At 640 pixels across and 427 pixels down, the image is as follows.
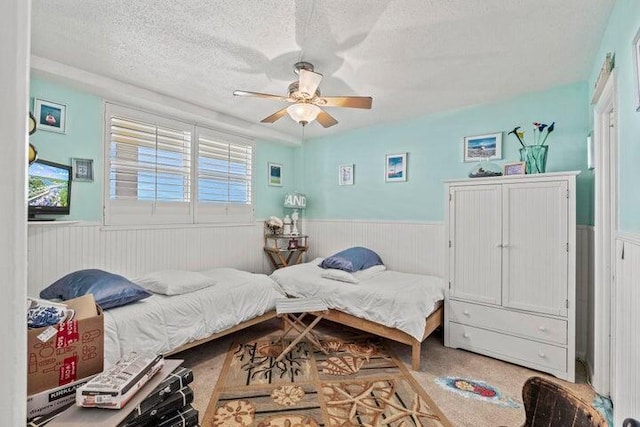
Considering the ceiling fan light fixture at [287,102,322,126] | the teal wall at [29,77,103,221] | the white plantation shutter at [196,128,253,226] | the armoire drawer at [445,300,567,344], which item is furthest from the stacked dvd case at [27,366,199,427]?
the white plantation shutter at [196,128,253,226]

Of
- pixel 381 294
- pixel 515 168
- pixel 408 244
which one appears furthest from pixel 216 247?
pixel 515 168

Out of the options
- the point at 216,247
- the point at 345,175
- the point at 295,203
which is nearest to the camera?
the point at 216,247

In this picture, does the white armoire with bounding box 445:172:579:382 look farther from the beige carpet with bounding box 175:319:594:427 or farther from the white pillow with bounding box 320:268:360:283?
the white pillow with bounding box 320:268:360:283

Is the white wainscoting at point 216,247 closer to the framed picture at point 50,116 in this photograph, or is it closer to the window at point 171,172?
the window at point 171,172

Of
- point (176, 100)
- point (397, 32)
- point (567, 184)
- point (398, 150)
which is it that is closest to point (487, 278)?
point (567, 184)

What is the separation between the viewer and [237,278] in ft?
10.9

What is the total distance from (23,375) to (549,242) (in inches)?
124

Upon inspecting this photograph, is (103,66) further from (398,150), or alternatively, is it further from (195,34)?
(398,150)

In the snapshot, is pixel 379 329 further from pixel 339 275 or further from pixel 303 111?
pixel 303 111

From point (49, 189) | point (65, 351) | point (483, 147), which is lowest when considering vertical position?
point (65, 351)

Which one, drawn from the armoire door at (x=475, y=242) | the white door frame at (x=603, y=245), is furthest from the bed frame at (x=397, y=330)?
the white door frame at (x=603, y=245)

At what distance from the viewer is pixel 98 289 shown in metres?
2.34

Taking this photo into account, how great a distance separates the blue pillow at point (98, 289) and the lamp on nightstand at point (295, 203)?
2422 millimetres

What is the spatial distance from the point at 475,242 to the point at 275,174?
2851mm
